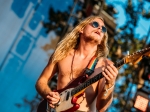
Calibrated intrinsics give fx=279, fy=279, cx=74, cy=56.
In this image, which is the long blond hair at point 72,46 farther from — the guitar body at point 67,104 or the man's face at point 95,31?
the guitar body at point 67,104

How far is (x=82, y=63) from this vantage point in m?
2.02

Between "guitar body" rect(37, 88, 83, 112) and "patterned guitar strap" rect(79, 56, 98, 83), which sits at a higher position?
"patterned guitar strap" rect(79, 56, 98, 83)

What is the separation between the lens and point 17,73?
221 inches

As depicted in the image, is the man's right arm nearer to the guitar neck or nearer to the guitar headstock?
the guitar neck

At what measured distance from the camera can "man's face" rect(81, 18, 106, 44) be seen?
2.02 metres

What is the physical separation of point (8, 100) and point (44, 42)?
1.54m

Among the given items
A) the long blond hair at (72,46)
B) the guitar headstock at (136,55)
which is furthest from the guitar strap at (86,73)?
the guitar headstock at (136,55)

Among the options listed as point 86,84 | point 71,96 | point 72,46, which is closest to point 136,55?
point 86,84

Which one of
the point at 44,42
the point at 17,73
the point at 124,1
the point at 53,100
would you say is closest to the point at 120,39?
the point at 124,1

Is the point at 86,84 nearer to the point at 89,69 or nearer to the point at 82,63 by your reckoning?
the point at 89,69

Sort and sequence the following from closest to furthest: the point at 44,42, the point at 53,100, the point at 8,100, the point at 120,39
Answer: the point at 53,100, the point at 8,100, the point at 44,42, the point at 120,39

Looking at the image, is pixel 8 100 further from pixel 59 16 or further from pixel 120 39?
pixel 120 39

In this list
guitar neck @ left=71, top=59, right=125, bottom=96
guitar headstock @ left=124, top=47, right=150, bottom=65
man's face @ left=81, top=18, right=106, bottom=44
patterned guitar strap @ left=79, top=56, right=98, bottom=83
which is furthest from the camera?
man's face @ left=81, top=18, right=106, bottom=44

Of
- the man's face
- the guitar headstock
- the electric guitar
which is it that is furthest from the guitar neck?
the man's face
